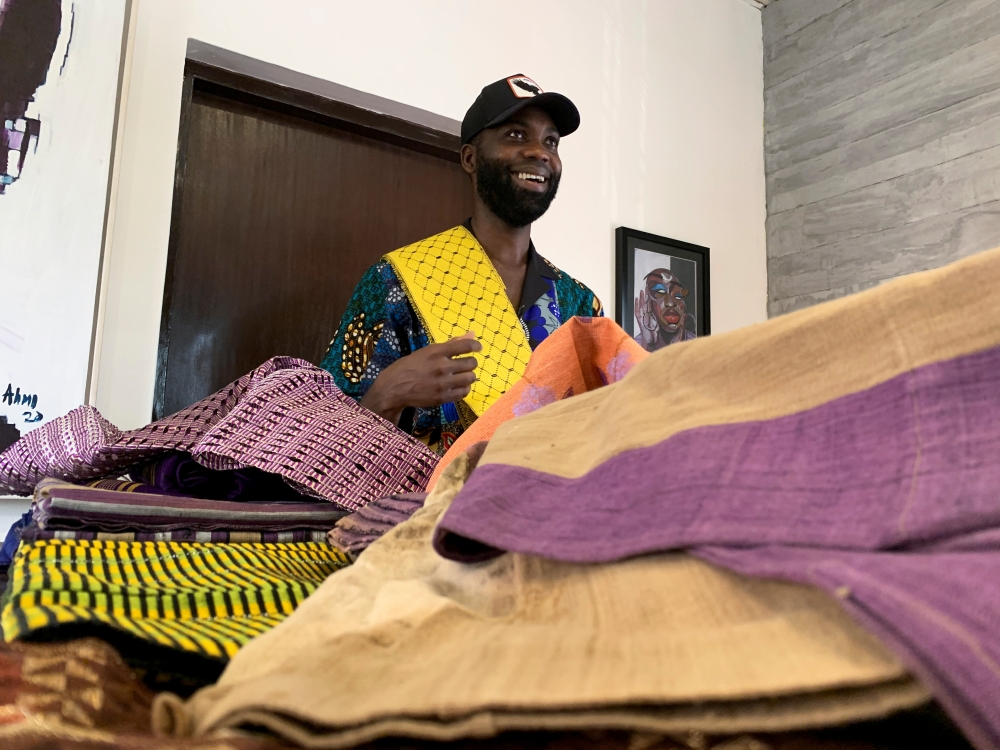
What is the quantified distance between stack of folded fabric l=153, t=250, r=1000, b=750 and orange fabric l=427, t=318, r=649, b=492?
153mm

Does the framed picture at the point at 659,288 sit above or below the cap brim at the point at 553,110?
below

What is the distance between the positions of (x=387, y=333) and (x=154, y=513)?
669 millimetres

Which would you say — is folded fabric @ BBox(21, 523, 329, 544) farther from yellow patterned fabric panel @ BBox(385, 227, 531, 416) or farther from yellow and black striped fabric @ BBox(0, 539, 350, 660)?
yellow patterned fabric panel @ BBox(385, 227, 531, 416)

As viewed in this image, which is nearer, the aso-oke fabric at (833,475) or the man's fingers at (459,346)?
the aso-oke fabric at (833,475)

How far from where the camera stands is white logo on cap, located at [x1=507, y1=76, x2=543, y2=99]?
1.24 meters

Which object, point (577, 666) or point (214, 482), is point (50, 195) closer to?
point (214, 482)

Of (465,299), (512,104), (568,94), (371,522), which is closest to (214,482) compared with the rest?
(371,522)

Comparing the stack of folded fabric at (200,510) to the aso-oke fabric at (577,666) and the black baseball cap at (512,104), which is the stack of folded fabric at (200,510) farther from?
the black baseball cap at (512,104)

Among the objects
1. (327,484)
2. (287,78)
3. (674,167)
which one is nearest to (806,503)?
(327,484)

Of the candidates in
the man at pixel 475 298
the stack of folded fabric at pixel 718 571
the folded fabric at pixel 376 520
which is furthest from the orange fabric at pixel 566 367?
the man at pixel 475 298

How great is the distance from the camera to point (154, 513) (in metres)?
0.46

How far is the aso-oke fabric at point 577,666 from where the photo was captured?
6.5 inches

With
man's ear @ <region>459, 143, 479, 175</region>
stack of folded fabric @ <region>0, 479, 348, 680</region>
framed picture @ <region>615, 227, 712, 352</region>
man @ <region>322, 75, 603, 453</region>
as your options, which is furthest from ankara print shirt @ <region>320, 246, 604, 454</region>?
framed picture @ <region>615, 227, 712, 352</region>

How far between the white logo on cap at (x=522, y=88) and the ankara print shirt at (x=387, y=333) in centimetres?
33
